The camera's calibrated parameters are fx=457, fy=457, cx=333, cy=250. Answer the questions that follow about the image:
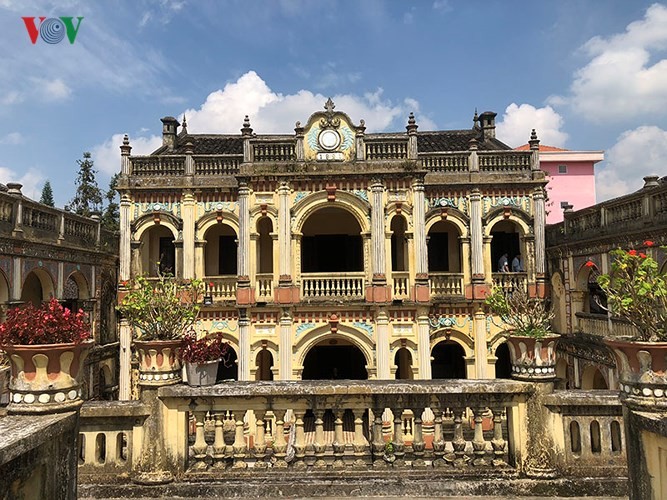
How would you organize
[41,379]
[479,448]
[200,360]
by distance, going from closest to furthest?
[41,379]
[479,448]
[200,360]

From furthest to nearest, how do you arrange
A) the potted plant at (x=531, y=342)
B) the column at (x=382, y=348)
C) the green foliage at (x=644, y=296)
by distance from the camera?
the column at (x=382, y=348), the potted plant at (x=531, y=342), the green foliage at (x=644, y=296)

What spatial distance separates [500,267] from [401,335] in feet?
16.2

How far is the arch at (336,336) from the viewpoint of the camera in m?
14.2

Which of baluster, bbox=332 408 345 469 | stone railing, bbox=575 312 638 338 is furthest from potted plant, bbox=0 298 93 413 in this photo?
stone railing, bbox=575 312 638 338

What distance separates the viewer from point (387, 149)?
48.1 feet

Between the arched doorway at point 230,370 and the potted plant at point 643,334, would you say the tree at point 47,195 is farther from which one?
the potted plant at point 643,334

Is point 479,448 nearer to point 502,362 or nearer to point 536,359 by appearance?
point 536,359

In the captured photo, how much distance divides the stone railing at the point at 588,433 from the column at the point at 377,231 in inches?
374

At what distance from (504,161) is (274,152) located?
7.81 m

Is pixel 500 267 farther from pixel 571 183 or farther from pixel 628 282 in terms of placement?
pixel 571 183

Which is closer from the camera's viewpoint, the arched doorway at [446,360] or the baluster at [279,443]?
the baluster at [279,443]

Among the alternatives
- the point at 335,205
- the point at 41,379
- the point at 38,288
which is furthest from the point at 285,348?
the point at 41,379

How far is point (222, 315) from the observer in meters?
14.7

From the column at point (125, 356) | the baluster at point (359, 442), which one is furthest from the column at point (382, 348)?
the baluster at point (359, 442)
